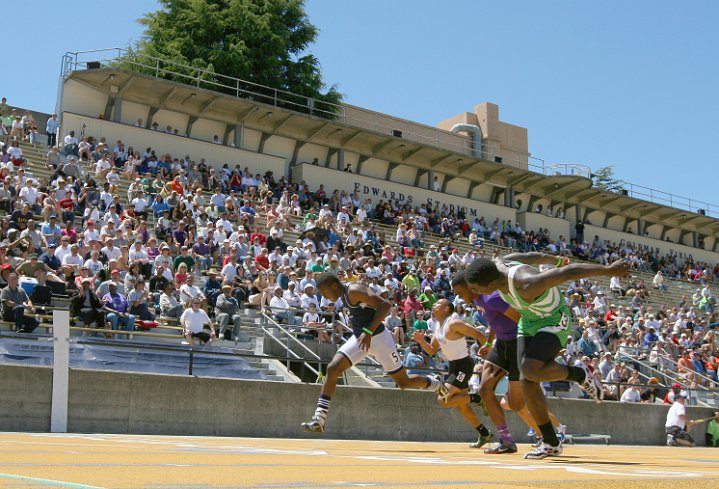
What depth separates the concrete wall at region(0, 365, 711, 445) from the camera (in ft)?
42.7

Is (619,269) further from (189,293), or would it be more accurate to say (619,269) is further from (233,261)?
(233,261)

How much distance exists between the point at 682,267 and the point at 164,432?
44.6 m

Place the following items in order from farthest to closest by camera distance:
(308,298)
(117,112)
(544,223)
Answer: (544,223) → (117,112) → (308,298)

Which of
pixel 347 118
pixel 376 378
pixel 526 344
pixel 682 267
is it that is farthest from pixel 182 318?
pixel 682 267

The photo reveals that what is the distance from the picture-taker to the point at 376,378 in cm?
1884

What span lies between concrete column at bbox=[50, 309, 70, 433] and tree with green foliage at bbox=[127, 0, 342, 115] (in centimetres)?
2799

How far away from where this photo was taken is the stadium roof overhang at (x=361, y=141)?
3419cm

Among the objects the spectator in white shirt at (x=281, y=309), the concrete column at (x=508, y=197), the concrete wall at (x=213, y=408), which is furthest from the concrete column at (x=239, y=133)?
the concrete wall at (x=213, y=408)

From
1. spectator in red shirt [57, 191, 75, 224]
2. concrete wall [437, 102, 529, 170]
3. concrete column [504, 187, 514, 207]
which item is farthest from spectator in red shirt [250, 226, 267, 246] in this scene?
concrete wall [437, 102, 529, 170]

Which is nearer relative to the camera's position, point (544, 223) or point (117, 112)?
point (117, 112)

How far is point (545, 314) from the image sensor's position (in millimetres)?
8000

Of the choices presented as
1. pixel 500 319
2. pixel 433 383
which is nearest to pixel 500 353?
pixel 500 319

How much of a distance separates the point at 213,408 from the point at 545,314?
321 inches

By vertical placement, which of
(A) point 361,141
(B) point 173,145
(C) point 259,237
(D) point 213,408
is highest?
(A) point 361,141
